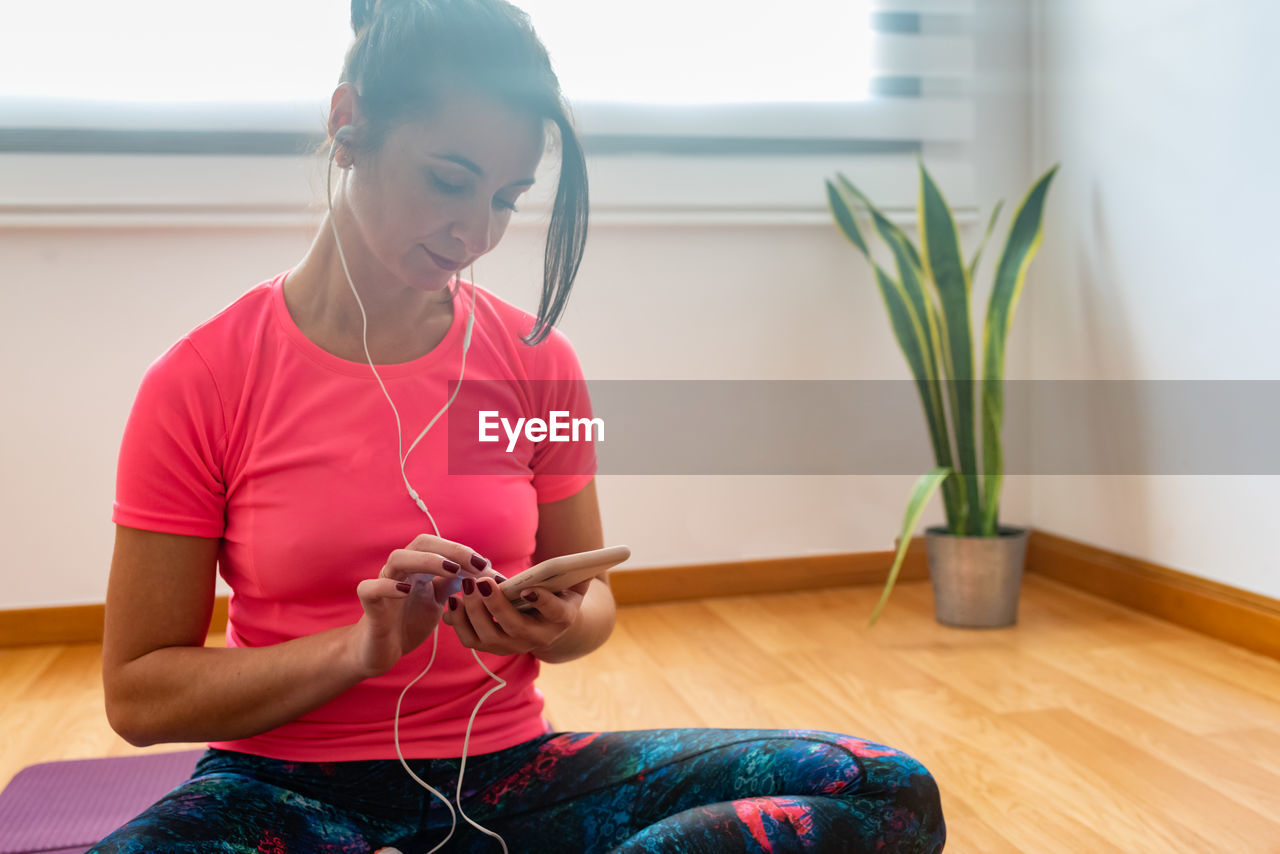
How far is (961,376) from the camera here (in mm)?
2156

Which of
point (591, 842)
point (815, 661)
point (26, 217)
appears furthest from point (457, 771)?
point (26, 217)

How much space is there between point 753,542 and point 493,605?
1689 mm

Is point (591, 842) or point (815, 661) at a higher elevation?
point (591, 842)

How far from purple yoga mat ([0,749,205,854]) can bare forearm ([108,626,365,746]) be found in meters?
0.48

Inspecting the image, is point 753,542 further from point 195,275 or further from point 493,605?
point 493,605

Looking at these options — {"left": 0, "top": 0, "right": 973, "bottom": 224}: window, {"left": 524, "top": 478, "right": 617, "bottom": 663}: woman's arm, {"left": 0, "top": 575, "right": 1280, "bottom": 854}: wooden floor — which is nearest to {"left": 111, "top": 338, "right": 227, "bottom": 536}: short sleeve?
{"left": 524, "top": 478, "right": 617, "bottom": 663}: woman's arm

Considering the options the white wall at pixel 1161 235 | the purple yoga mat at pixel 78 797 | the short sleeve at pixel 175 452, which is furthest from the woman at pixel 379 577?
the white wall at pixel 1161 235

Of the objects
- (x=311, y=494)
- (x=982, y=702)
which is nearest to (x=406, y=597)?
(x=311, y=494)

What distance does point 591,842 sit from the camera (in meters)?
0.94

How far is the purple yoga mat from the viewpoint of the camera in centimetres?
128

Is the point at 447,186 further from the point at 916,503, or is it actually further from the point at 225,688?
the point at 916,503

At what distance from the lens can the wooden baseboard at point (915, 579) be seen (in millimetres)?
1976

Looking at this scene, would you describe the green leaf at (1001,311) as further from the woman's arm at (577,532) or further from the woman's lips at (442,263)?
the woman's lips at (442,263)

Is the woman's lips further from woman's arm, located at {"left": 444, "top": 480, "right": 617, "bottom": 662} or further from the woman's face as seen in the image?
woman's arm, located at {"left": 444, "top": 480, "right": 617, "bottom": 662}
